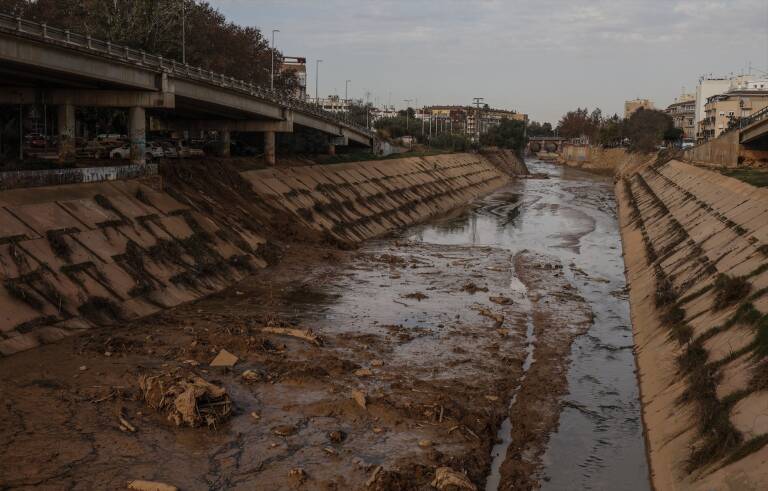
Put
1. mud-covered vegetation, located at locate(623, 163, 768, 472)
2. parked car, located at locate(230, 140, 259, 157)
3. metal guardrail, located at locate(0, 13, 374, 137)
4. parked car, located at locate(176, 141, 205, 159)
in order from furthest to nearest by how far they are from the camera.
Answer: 1. parked car, located at locate(230, 140, 259, 157)
2. parked car, located at locate(176, 141, 205, 159)
3. metal guardrail, located at locate(0, 13, 374, 137)
4. mud-covered vegetation, located at locate(623, 163, 768, 472)

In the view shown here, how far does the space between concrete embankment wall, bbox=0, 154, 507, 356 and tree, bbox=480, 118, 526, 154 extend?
11356 cm

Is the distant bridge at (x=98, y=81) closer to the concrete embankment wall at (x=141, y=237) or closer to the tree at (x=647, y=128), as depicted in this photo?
the concrete embankment wall at (x=141, y=237)

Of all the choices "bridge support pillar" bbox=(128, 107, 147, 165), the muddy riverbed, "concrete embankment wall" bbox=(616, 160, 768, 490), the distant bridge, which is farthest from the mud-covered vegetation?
the distant bridge

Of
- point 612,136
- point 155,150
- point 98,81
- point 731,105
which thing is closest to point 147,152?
point 155,150

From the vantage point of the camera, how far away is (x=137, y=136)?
141ft

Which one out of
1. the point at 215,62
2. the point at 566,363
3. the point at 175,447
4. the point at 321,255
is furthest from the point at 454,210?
the point at 175,447

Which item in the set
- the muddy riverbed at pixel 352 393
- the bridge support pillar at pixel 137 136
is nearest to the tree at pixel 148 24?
the bridge support pillar at pixel 137 136

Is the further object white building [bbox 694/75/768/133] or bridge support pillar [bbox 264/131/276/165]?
white building [bbox 694/75/768/133]

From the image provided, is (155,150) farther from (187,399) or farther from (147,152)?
(187,399)

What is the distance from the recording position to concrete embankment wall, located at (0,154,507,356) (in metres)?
25.6

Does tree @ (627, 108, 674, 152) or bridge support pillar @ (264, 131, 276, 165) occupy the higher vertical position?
tree @ (627, 108, 674, 152)

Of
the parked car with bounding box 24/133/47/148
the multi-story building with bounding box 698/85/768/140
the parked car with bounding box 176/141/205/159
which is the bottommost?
the parked car with bounding box 176/141/205/159

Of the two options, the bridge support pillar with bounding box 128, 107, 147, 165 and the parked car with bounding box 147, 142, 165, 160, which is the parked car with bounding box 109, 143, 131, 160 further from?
the bridge support pillar with bounding box 128, 107, 147, 165

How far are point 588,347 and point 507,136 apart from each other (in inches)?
5736
